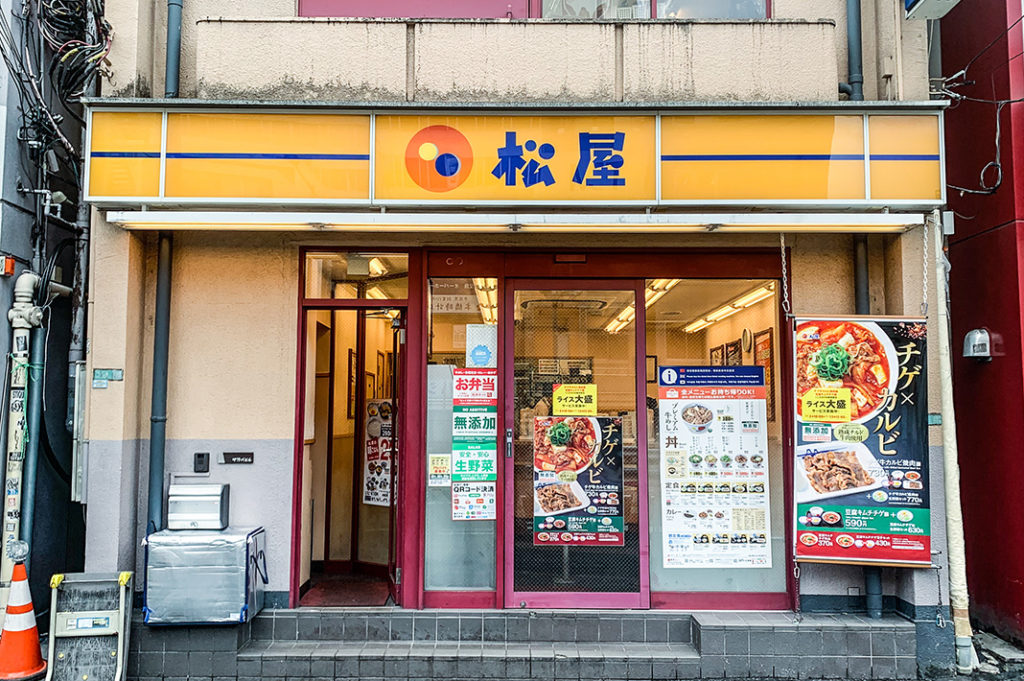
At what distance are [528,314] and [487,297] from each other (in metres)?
0.39

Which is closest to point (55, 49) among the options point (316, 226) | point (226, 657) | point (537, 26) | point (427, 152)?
point (316, 226)

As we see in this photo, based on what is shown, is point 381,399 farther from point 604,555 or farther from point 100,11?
point 100,11

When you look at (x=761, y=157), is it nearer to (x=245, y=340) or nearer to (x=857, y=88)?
(x=857, y=88)

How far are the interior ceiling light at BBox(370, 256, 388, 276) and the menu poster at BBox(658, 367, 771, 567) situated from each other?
8.57 feet

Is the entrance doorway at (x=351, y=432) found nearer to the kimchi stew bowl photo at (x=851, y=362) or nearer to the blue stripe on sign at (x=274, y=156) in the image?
the blue stripe on sign at (x=274, y=156)

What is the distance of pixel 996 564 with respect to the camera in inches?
271

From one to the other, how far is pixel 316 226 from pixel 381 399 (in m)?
2.74

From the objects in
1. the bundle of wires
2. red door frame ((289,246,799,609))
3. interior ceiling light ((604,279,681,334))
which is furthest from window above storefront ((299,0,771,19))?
interior ceiling light ((604,279,681,334))

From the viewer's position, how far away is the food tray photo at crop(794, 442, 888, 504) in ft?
20.4

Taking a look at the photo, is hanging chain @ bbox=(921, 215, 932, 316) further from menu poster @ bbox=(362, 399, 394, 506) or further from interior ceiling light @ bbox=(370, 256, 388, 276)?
menu poster @ bbox=(362, 399, 394, 506)

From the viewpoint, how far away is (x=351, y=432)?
8867mm

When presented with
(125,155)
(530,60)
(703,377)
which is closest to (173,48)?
(125,155)

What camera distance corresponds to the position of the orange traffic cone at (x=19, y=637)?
5.59m

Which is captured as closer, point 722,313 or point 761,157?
point 761,157
